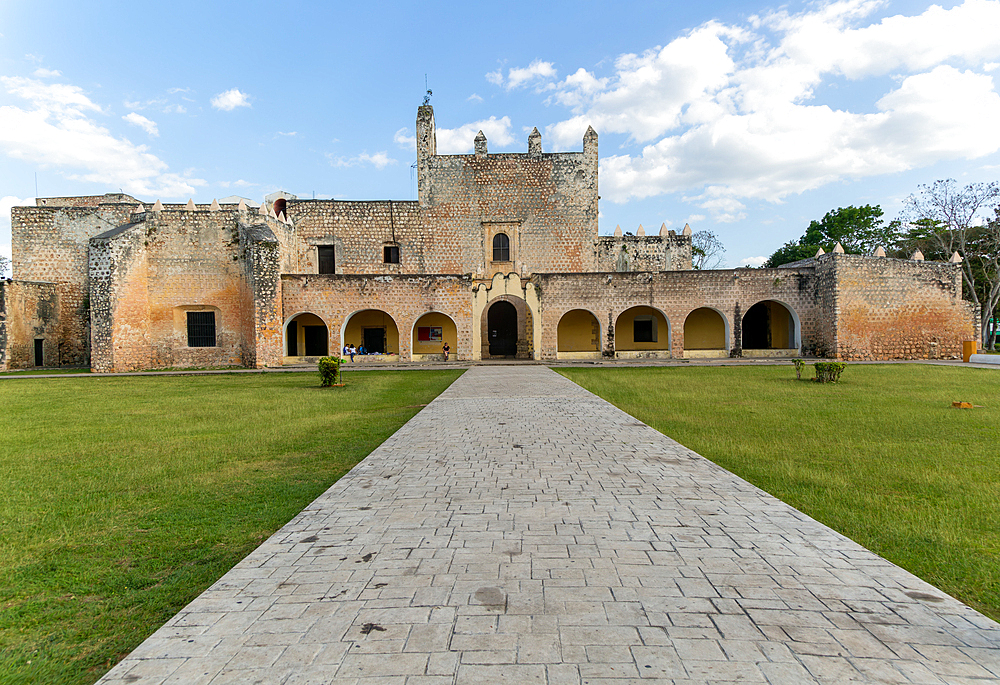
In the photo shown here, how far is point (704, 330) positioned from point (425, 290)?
1429 centimetres

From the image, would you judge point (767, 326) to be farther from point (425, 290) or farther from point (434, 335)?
point (425, 290)

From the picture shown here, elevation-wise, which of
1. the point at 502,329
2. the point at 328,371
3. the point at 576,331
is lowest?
the point at 328,371

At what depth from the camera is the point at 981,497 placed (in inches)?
169

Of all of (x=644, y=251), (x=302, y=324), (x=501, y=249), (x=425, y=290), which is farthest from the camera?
(x=644, y=251)

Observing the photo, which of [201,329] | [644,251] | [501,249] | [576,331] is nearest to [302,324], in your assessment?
[201,329]

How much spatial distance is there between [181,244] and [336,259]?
7213 mm

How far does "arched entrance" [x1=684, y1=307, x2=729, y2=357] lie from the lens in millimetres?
26516

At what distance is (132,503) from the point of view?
4426 millimetres

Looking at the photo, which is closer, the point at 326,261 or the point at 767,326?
the point at 767,326

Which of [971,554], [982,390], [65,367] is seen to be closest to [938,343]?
[982,390]

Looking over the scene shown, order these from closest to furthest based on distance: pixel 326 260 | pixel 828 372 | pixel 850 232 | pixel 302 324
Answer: pixel 828 372
pixel 302 324
pixel 326 260
pixel 850 232

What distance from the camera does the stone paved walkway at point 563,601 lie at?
2062 millimetres

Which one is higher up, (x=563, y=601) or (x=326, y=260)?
(x=326, y=260)

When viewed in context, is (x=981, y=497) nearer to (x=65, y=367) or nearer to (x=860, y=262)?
(x=860, y=262)
